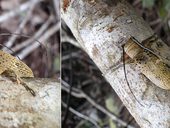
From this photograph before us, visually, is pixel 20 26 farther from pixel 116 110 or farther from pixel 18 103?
pixel 18 103

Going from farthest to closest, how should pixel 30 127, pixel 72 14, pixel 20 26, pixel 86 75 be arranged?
pixel 86 75 < pixel 20 26 < pixel 72 14 < pixel 30 127

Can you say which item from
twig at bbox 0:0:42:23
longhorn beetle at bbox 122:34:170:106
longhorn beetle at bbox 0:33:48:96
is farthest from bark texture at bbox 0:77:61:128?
twig at bbox 0:0:42:23

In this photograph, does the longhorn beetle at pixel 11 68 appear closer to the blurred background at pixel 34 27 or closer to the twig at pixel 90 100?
the blurred background at pixel 34 27

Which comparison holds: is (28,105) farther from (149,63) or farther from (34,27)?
(34,27)

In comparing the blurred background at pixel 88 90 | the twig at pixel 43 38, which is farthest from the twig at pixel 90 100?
the twig at pixel 43 38

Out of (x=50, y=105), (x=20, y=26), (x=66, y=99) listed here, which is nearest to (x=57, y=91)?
(x=50, y=105)

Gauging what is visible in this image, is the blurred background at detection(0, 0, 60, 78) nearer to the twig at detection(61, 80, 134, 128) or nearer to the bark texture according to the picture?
the twig at detection(61, 80, 134, 128)
